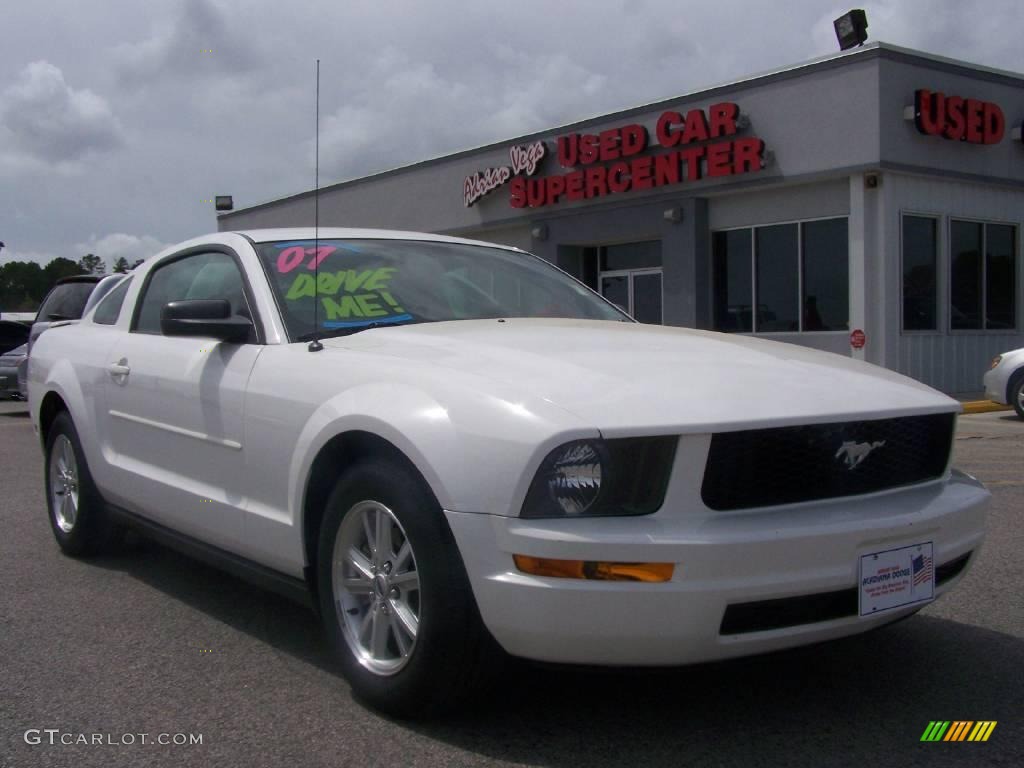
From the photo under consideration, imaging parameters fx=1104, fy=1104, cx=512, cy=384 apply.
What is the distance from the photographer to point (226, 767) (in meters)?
2.97

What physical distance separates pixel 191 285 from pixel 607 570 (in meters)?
2.83

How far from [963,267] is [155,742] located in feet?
54.0

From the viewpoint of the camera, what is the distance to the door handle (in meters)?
4.85

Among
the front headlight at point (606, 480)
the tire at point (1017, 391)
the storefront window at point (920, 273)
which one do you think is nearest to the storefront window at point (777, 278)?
the storefront window at point (920, 273)

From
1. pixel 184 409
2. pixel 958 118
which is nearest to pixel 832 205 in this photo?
pixel 958 118

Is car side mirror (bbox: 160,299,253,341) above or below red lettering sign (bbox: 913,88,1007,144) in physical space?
below

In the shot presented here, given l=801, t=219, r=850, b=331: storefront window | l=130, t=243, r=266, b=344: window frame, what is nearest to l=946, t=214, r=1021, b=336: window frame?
l=801, t=219, r=850, b=331: storefront window

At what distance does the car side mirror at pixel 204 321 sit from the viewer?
3.99m

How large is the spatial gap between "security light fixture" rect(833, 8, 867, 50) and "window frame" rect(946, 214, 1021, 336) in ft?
9.78

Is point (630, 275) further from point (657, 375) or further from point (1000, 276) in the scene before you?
point (657, 375)

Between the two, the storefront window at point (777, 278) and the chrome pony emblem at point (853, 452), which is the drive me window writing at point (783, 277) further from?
the chrome pony emblem at point (853, 452)

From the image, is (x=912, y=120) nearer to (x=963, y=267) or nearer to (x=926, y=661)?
(x=963, y=267)

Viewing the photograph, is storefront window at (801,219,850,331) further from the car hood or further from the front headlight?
the front headlight

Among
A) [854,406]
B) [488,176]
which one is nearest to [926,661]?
[854,406]
